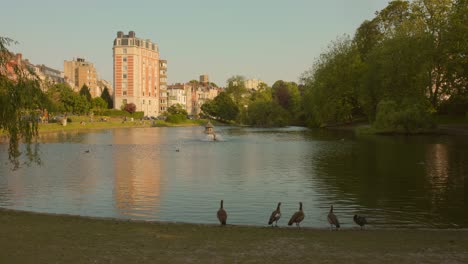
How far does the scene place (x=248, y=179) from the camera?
30.8 meters

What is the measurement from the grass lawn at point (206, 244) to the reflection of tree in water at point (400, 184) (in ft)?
15.0

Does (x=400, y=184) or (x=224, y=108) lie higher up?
(x=224, y=108)

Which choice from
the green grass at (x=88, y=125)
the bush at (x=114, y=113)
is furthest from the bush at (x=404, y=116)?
the bush at (x=114, y=113)

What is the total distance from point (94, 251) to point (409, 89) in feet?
263

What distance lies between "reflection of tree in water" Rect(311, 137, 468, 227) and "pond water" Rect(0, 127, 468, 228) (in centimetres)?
5

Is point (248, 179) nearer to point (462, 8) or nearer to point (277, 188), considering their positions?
A: point (277, 188)

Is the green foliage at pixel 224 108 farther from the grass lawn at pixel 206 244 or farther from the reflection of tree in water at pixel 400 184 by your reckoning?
the grass lawn at pixel 206 244

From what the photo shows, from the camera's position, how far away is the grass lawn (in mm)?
11453

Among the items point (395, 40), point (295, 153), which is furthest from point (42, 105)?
point (395, 40)

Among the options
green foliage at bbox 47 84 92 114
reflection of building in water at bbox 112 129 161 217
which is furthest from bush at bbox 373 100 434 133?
green foliage at bbox 47 84 92 114

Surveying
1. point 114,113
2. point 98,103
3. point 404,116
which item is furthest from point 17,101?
point 114,113

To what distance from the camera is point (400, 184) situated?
27.9m

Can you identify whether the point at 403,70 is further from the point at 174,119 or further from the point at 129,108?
the point at 129,108

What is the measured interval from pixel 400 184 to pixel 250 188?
8.57m
